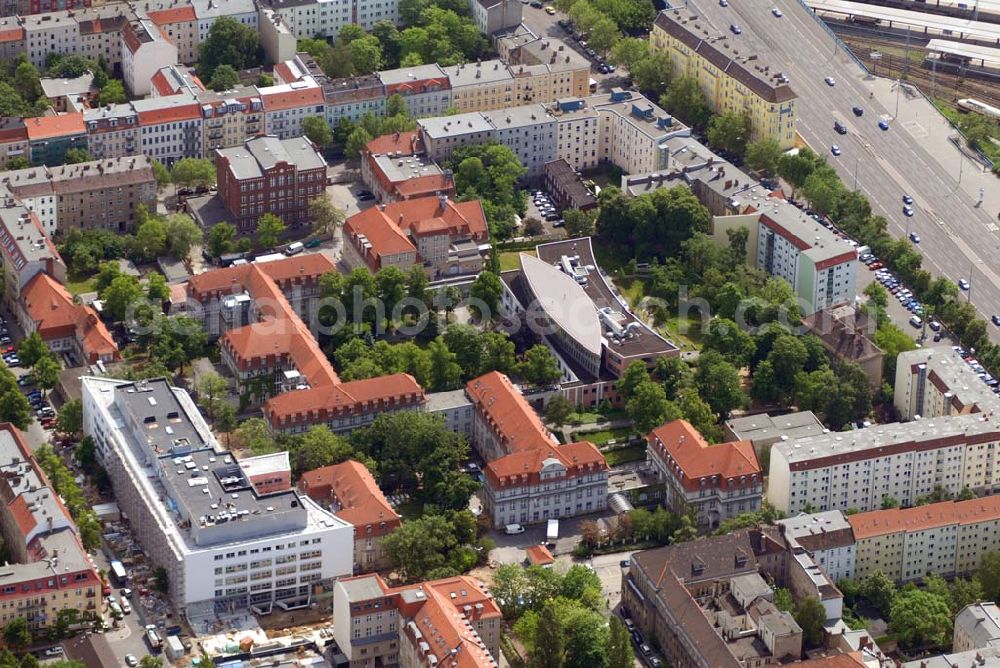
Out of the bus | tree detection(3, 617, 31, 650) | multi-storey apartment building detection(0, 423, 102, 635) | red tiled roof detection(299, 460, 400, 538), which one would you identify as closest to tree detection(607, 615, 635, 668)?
red tiled roof detection(299, 460, 400, 538)

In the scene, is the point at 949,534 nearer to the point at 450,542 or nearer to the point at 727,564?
the point at 727,564

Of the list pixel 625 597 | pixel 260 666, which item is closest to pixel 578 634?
pixel 625 597

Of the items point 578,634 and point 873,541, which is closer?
point 578,634

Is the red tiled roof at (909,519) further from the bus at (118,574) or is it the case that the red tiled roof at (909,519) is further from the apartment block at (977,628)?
the bus at (118,574)

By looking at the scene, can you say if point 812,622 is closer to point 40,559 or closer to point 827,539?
point 827,539

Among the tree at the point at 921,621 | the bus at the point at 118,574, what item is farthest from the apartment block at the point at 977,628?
the bus at the point at 118,574

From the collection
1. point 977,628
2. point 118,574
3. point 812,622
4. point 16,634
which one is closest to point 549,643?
point 812,622
